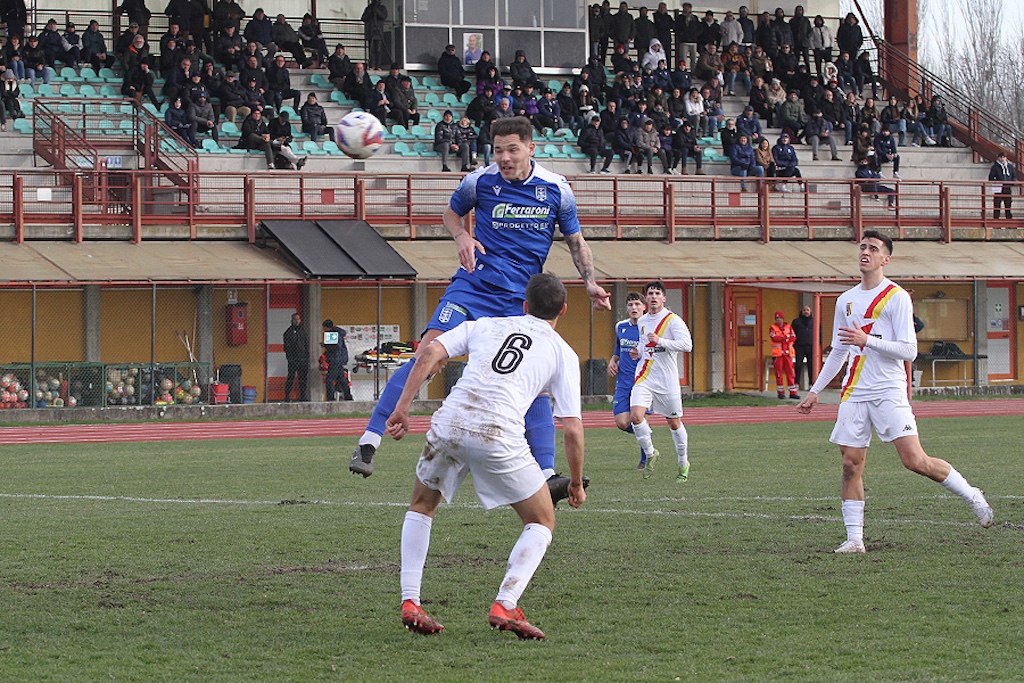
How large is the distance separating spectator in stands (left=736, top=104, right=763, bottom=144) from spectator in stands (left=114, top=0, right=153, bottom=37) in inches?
549

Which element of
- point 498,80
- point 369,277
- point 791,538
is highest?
point 498,80

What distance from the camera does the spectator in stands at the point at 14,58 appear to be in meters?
31.9

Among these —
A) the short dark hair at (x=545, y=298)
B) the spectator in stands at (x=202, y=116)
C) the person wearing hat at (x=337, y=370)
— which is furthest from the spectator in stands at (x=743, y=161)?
the short dark hair at (x=545, y=298)

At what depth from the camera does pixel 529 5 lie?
39.1m

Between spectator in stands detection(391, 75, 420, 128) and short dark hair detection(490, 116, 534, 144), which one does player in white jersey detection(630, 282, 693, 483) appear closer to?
short dark hair detection(490, 116, 534, 144)

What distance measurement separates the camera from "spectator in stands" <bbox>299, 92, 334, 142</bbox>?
106 ft

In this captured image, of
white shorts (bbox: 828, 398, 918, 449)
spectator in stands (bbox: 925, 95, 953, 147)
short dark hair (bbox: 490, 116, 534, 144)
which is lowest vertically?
white shorts (bbox: 828, 398, 918, 449)

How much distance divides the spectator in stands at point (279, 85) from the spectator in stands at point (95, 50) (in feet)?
11.6

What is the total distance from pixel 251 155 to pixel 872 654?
26620 millimetres

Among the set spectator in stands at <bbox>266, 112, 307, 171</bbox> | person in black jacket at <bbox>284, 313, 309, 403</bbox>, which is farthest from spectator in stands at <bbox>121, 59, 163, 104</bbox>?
person in black jacket at <bbox>284, 313, 309, 403</bbox>

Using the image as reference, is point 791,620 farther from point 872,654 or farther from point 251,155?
point 251,155

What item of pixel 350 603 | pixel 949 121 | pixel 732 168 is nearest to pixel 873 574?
pixel 350 603

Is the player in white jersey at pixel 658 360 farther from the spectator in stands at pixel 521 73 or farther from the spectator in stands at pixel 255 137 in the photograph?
the spectator in stands at pixel 521 73

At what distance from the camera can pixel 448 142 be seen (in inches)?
1284
